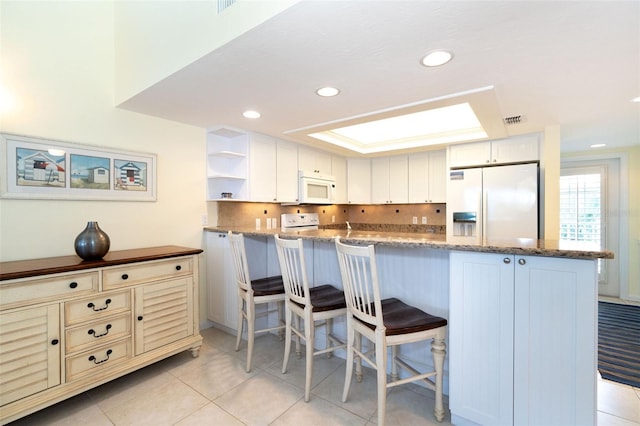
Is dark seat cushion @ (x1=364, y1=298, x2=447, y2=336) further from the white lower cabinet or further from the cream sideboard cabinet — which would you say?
the cream sideboard cabinet

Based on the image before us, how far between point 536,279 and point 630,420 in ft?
4.13

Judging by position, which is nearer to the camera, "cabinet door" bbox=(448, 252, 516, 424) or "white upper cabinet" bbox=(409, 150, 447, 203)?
"cabinet door" bbox=(448, 252, 516, 424)

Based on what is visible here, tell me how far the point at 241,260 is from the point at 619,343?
12.3 feet

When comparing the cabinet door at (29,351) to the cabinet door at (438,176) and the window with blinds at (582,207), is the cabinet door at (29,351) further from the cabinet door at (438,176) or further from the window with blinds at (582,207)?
the window with blinds at (582,207)

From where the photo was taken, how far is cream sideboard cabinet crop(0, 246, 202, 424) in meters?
1.62

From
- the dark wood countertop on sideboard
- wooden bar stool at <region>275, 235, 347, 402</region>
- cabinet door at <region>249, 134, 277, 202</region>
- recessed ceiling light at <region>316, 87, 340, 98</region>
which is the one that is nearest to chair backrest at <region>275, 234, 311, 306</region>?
wooden bar stool at <region>275, 235, 347, 402</region>

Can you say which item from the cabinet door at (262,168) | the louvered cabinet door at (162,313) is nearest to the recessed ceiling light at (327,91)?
the cabinet door at (262,168)

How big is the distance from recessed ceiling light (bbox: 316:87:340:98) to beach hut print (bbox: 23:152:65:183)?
2.06m

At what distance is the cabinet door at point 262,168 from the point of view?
3.31 metres

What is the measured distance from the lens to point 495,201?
133 inches

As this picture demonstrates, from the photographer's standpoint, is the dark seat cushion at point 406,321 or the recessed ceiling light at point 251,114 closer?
the dark seat cushion at point 406,321

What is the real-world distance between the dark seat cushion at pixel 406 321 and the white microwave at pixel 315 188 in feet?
7.53

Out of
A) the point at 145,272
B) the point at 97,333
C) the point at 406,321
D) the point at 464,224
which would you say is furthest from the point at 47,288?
the point at 464,224

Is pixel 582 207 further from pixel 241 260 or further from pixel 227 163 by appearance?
pixel 227 163
